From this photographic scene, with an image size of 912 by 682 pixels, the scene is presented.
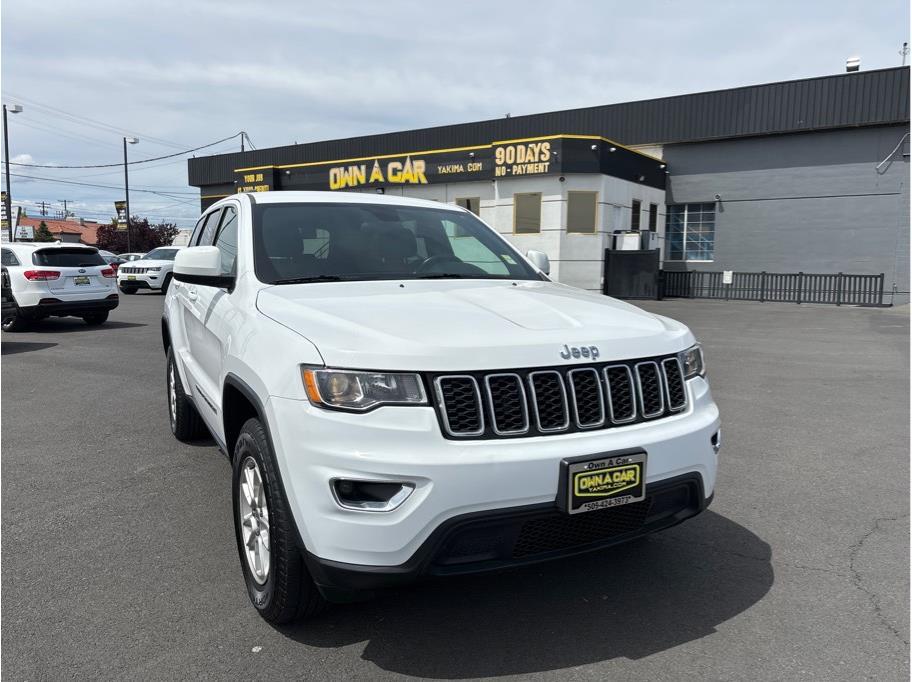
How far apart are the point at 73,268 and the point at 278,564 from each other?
13.3 m

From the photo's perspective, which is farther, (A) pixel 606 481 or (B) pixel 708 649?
(B) pixel 708 649

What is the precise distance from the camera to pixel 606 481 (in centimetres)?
255

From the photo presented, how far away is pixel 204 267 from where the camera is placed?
350 cm

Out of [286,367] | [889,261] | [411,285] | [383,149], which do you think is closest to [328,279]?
[411,285]

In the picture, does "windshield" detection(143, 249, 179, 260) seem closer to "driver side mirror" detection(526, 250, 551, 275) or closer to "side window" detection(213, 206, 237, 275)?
"side window" detection(213, 206, 237, 275)

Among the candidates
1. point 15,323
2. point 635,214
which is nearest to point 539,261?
point 15,323

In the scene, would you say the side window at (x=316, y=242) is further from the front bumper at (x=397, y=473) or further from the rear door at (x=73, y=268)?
the rear door at (x=73, y=268)

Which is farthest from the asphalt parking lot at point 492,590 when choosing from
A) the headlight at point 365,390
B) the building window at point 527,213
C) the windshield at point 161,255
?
the windshield at point 161,255

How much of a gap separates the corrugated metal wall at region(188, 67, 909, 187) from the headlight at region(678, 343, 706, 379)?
937 inches

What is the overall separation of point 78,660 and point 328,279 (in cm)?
190

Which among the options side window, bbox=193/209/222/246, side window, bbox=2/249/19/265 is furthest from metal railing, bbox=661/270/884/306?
side window, bbox=193/209/222/246

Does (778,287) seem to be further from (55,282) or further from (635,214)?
(55,282)

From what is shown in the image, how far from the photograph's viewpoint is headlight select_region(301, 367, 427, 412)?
2434 millimetres

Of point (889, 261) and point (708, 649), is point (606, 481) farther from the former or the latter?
point (889, 261)
